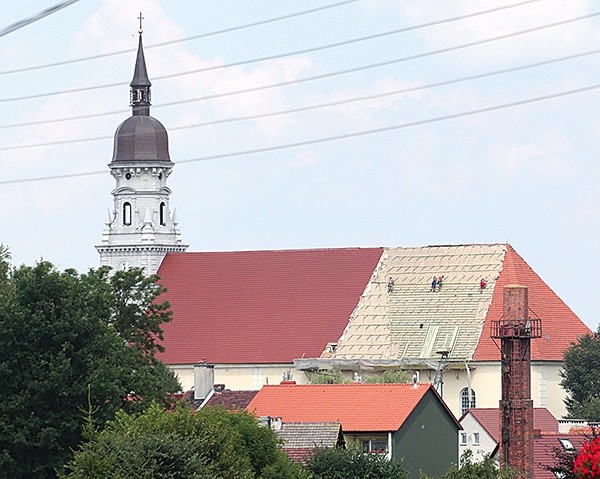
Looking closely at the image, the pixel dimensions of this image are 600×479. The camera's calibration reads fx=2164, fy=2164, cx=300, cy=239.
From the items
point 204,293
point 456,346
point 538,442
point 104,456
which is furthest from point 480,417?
point 104,456

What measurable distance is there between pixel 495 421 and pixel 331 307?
93.7 ft

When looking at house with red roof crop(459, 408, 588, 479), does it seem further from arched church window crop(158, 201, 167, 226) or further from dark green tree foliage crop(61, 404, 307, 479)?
arched church window crop(158, 201, 167, 226)

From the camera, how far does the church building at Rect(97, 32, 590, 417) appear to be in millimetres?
109062

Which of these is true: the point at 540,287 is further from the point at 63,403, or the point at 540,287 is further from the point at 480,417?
the point at 63,403

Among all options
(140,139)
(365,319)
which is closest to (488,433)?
(365,319)

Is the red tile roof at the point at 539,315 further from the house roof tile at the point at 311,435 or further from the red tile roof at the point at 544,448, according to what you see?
the house roof tile at the point at 311,435

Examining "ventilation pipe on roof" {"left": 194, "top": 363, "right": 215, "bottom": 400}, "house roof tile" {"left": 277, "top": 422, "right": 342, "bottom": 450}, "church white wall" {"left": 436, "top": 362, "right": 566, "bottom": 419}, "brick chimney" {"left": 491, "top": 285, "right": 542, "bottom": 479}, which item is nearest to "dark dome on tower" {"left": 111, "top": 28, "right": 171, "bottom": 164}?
"church white wall" {"left": 436, "top": 362, "right": 566, "bottom": 419}

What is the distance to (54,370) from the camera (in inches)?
2138

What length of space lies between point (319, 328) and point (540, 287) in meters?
11.8

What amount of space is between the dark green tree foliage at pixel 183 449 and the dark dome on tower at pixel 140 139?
6934cm

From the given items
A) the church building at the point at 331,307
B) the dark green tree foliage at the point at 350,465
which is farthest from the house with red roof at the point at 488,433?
the dark green tree foliage at the point at 350,465

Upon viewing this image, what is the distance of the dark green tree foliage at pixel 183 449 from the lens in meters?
44.7

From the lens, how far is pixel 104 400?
5553 cm

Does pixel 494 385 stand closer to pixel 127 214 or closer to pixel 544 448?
pixel 127 214
